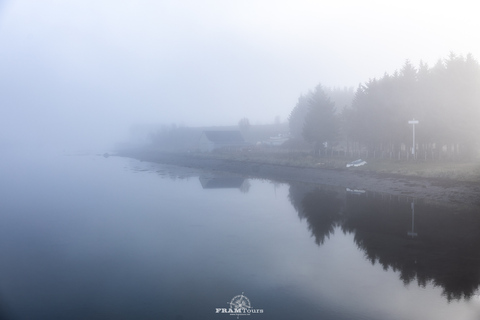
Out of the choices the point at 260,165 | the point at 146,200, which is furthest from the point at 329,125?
the point at 146,200

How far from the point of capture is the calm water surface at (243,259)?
43.4 ft

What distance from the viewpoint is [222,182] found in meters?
47.4

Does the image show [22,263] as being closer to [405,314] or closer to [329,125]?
[405,314]

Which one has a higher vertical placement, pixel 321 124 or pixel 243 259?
pixel 321 124

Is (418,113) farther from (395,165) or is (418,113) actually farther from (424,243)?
(424,243)

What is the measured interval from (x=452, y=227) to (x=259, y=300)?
14.2m

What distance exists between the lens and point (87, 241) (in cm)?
2203

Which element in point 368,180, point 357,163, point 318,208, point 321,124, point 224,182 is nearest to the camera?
point 318,208

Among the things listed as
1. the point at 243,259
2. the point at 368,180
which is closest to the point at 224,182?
the point at 368,180

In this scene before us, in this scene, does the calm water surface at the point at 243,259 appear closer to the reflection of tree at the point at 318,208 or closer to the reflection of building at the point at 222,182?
the reflection of tree at the point at 318,208

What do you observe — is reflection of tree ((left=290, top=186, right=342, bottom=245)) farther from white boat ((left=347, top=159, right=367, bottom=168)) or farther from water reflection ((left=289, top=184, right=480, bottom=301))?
white boat ((left=347, top=159, right=367, bottom=168))

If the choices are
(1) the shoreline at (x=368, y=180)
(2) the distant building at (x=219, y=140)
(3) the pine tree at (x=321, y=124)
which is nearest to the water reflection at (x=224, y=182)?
(1) the shoreline at (x=368, y=180)

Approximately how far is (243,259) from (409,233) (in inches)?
385

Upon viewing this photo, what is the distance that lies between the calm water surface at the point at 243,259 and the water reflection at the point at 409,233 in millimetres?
65
